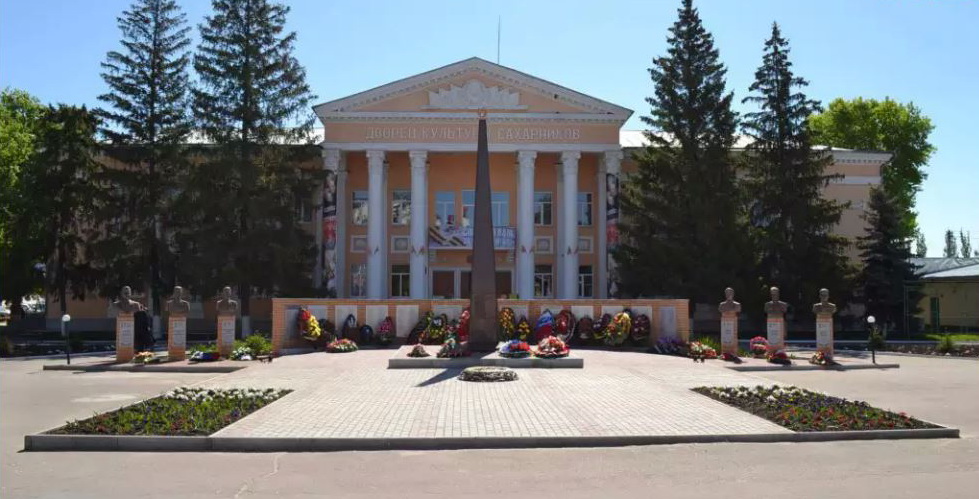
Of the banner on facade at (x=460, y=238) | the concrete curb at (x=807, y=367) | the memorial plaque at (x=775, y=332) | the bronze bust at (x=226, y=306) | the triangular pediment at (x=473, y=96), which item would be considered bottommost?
the concrete curb at (x=807, y=367)

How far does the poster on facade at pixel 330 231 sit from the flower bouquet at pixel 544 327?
51.2 feet

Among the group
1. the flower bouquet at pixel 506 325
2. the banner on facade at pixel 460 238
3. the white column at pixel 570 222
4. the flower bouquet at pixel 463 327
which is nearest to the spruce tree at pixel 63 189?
the banner on facade at pixel 460 238

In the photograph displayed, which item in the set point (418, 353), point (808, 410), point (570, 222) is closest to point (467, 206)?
point (570, 222)

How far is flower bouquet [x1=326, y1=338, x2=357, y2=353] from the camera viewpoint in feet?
68.8

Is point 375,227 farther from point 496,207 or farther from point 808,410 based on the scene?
point 808,410

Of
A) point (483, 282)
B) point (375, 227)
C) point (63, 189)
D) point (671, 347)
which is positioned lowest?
point (671, 347)

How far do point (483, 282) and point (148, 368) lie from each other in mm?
7811

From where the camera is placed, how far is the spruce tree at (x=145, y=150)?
3362 cm

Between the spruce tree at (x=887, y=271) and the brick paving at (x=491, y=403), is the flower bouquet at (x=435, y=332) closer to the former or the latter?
the brick paving at (x=491, y=403)

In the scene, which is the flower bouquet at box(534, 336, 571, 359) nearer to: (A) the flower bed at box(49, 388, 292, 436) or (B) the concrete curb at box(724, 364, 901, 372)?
(B) the concrete curb at box(724, 364, 901, 372)

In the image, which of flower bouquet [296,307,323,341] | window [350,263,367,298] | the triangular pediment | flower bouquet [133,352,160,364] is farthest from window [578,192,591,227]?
flower bouquet [133,352,160,364]

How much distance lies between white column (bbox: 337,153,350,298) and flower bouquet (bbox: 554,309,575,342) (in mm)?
17112

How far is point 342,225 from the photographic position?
38469 millimetres

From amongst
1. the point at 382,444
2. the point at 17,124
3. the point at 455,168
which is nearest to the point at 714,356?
the point at 382,444
